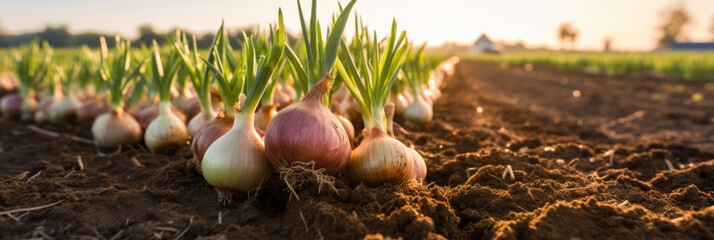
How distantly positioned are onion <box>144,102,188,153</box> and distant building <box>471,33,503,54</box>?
7607cm

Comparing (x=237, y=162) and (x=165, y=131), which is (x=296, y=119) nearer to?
(x=237, y=162)

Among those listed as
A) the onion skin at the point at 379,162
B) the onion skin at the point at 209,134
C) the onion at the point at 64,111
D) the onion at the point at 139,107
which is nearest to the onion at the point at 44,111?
the onion at the point at 64,111

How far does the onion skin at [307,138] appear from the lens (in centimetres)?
145

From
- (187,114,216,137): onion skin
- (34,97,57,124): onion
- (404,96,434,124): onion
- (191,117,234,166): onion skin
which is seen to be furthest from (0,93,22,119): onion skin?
(404,96,434,124): onion

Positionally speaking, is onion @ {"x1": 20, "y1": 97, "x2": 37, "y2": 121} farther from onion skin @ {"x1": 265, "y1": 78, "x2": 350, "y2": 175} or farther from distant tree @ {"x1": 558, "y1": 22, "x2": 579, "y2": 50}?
distant tree @ {"x1": 558, "y1": 22, "x2": 579, "y2": 50}

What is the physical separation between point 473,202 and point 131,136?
2.54 meters

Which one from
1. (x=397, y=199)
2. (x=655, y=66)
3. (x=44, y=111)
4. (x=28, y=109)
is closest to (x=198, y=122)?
(x=397, y=199)

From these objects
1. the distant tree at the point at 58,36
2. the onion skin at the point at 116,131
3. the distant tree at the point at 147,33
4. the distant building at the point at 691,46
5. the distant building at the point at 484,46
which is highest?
the distant tree at the point at 58,36

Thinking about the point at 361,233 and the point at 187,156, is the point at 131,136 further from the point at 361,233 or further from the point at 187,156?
the point at 361,233

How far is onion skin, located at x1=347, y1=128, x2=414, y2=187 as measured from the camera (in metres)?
1.60

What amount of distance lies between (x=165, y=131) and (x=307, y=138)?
161 cm

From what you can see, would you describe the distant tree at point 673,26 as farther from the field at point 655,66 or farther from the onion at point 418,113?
Answer: the onion at point 418,113

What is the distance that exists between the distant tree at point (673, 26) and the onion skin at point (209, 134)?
86.1m

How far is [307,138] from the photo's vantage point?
1450 millimetres
